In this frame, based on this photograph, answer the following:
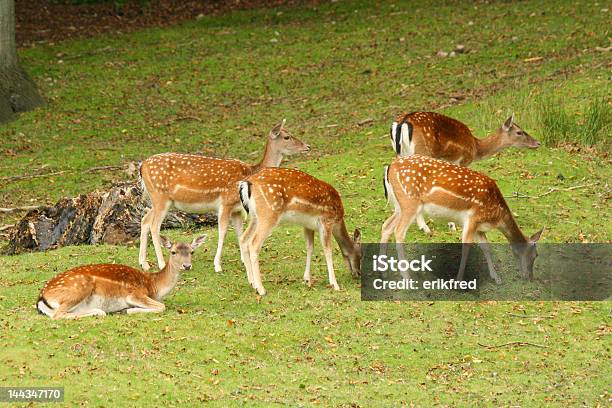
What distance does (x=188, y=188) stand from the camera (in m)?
11.5

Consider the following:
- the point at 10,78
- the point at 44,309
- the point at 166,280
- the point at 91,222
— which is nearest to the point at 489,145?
the point at 91,222

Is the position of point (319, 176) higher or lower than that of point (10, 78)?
lower

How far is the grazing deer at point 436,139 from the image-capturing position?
41.5 feet

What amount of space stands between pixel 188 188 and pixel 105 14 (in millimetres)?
16030

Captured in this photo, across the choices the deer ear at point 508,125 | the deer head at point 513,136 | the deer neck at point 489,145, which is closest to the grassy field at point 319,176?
the deer head at point 513,136

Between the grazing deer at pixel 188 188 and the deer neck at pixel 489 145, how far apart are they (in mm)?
3270

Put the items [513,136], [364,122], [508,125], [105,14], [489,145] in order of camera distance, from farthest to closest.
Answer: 1. [105,14]
2. [364,122]
3. [513,136]
4. [508,125]
5. [489,145]

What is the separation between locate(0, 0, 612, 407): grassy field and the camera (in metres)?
8.70

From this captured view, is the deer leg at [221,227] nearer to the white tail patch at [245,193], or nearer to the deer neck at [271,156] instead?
the white tail patch at [245,193]

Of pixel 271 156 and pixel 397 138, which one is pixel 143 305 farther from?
pixel 397 138

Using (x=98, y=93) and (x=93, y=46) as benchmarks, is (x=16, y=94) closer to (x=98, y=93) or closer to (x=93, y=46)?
(x=98, y=93)

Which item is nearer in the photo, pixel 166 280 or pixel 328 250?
pixel 166 280

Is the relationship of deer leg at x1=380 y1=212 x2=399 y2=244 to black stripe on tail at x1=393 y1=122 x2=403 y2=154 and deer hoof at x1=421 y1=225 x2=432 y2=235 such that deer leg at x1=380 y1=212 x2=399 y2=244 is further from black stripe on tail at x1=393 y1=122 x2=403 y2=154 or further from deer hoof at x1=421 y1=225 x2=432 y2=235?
black stripe on tail at x1=393 y1=122 x2=403 y2=154

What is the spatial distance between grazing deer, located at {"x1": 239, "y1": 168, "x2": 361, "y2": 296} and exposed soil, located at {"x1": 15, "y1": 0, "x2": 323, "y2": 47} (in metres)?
15.0
